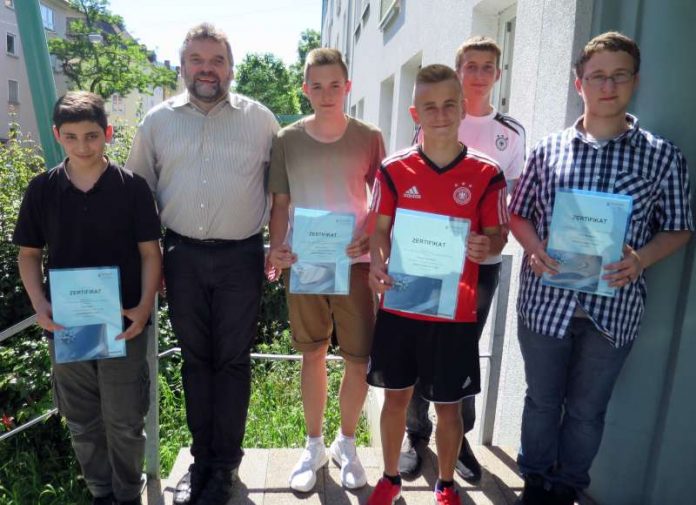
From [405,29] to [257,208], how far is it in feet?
19.3

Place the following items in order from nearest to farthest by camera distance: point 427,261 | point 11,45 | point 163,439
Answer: point 427,261 → point 163,439 → point 11,45

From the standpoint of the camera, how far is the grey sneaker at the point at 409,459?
272cm

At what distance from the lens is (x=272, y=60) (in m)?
44.2

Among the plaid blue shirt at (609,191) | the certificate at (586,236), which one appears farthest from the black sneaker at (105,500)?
the certificate at (586,236)

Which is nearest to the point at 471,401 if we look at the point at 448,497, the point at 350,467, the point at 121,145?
the point at 448,497

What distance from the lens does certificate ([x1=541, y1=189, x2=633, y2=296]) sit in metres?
1.95

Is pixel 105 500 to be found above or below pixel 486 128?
below

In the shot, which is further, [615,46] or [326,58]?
[326,58]

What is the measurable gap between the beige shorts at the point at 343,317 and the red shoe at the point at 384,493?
20.8 inches

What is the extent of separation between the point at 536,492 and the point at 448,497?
0.36m

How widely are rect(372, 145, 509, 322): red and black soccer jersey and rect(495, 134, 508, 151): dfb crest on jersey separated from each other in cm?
41

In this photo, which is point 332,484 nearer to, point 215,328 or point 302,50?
point 215,328

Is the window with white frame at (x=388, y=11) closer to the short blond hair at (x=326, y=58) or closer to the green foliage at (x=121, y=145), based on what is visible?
the green foliage at (x=121, y=145)

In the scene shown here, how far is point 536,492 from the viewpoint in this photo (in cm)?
234
